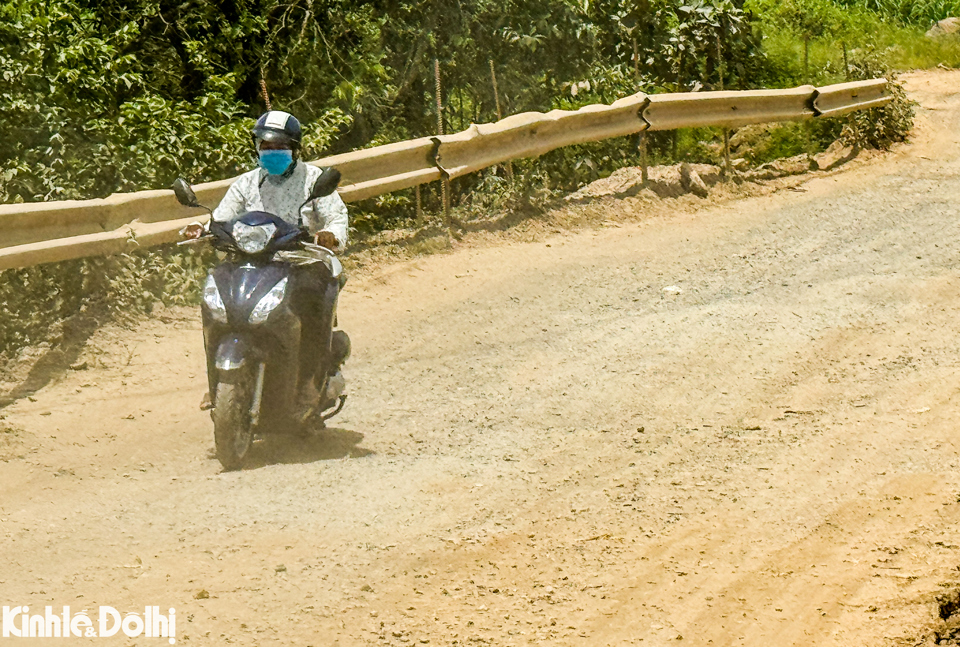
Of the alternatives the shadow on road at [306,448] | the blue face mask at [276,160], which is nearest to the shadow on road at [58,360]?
the shadow on road at [306,448]

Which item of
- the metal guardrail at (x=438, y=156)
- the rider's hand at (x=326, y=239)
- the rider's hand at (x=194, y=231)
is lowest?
the metal guardrail at (x=438, y=156)

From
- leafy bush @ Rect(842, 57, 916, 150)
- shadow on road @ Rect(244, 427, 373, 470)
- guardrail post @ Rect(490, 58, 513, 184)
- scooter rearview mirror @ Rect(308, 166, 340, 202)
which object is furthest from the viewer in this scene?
leafy bush @ Rect(842, 57, 916, 150)

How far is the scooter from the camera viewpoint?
6797 mm

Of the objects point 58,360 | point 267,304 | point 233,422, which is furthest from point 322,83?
point 233,422

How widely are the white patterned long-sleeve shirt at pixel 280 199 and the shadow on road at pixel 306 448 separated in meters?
1.21

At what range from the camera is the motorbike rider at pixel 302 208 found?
713 centimetres

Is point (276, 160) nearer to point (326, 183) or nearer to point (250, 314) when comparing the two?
point (326, 183)

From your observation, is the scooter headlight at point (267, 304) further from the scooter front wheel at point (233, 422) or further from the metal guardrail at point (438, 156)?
the metal guardrail at point (438, 156)

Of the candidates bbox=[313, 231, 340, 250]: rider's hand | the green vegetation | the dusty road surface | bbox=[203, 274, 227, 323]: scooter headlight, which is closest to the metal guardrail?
the green vegetation

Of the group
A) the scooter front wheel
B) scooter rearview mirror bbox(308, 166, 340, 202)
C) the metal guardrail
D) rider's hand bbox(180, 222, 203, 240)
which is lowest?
the scooter front wheel

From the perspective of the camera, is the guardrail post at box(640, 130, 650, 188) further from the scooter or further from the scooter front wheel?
the scooter front wheel

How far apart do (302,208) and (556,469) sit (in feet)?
6.94

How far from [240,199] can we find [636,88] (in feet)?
25.6

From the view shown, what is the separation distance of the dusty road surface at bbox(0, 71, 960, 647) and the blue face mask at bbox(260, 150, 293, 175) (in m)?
1.56
